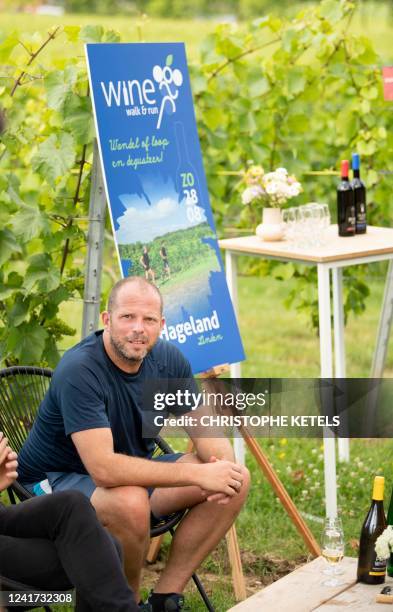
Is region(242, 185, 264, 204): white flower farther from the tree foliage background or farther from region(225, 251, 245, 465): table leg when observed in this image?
the tree foliage background

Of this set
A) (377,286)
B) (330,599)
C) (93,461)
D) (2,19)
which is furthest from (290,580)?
(2,19)

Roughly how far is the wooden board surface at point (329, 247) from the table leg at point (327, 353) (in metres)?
0.07

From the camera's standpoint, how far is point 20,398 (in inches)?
137

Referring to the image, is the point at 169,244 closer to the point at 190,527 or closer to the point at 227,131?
the point at 190,527

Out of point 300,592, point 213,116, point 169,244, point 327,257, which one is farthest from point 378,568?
point 213,116

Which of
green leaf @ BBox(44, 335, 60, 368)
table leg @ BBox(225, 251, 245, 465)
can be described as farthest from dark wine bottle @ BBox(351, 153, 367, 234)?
green leaf @ BBox(44, 335, 60, 368)

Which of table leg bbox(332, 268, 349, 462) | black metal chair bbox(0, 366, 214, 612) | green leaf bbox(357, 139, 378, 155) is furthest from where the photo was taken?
green leaf bbox(357, 139, 378, 155)

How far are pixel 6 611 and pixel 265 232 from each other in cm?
196

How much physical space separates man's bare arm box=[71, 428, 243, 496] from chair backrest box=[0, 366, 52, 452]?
45 centimetres

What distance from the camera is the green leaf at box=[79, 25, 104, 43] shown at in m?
3.91

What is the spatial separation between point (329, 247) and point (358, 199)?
0.46 meters

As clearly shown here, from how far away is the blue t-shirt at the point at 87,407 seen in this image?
3.05m

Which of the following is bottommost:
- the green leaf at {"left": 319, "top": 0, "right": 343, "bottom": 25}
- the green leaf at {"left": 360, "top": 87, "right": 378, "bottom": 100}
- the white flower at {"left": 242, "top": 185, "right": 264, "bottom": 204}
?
the white flower at {"left": 242, "top": 185, "right": 264, "bottom": 204}

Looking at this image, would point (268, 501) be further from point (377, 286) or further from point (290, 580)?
point (377, 286)
